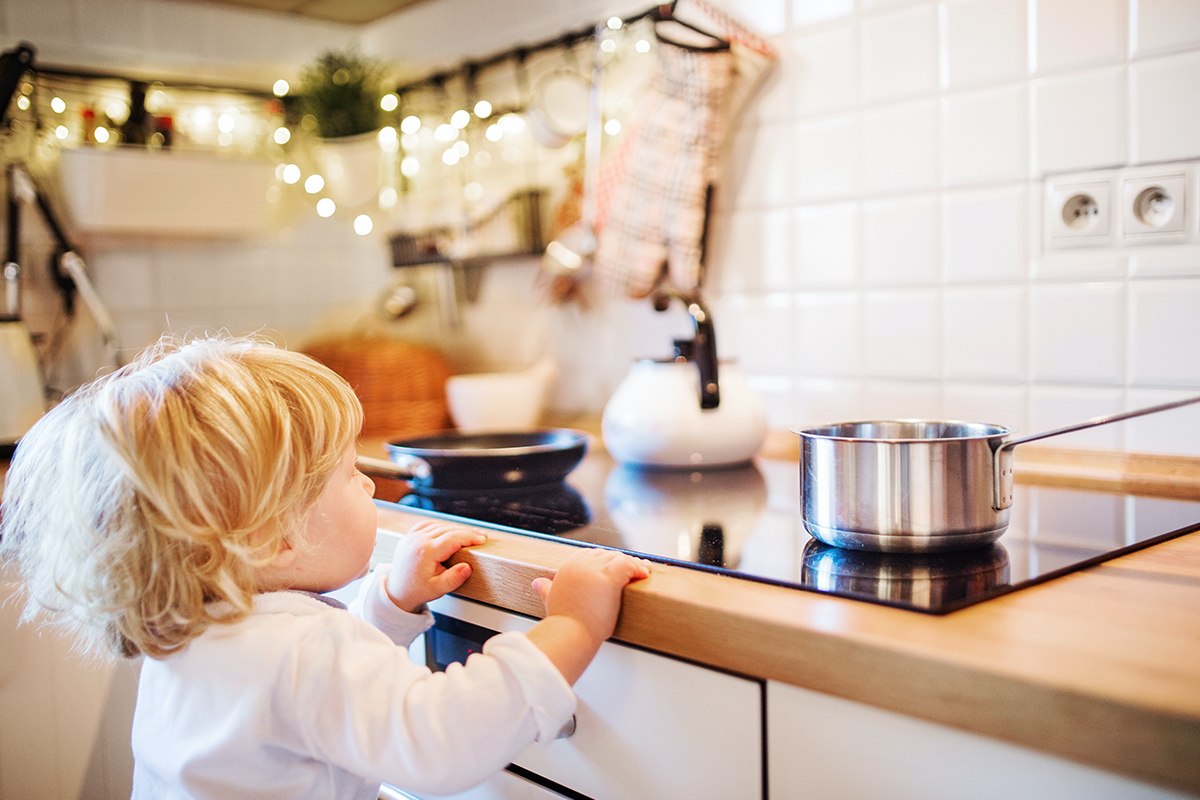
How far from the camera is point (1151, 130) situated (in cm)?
100

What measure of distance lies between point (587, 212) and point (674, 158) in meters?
0.18

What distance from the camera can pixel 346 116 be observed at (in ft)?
6.01

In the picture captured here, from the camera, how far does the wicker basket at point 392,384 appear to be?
1594 millimetres

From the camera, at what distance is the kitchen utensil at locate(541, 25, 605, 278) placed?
1455mm

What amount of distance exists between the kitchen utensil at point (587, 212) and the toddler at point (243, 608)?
0.83 meters

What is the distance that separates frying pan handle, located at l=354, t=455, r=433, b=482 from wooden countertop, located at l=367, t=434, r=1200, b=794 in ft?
1.15

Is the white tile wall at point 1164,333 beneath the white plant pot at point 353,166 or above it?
beneath

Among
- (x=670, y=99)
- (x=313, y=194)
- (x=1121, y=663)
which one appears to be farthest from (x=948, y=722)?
(x=313, y=194)

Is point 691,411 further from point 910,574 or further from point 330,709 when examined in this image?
point 330,709

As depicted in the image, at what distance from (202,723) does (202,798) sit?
0.19 ft

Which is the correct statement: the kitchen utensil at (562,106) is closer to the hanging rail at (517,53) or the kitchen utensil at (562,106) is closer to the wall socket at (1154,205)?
the hanging rail at (517,53)

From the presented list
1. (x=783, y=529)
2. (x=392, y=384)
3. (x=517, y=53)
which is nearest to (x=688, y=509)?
(x=783, y=529)

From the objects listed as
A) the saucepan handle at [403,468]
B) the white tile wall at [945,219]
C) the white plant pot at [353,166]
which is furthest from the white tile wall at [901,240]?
the white plant pot at [353,166]

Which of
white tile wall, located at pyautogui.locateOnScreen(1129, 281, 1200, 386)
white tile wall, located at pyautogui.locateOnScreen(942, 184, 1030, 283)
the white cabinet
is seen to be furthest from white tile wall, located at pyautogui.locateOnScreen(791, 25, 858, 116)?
the white cabinet
